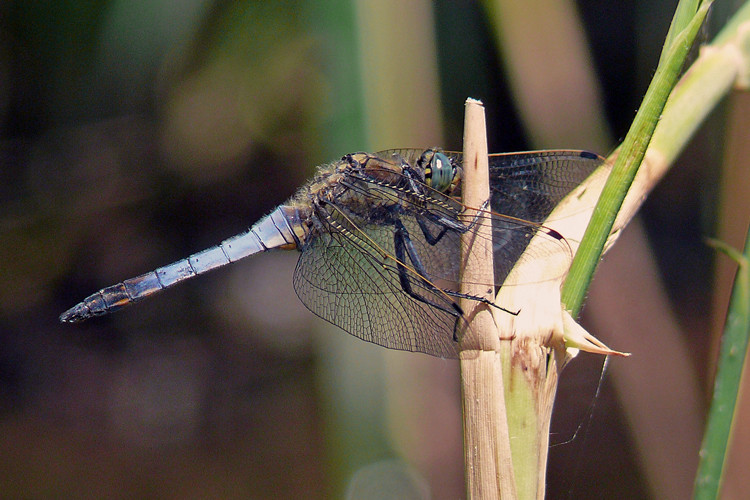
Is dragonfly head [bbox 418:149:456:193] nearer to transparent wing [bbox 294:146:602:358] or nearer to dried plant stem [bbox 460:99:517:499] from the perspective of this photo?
transparent wing [bbox 294:146:602:358]

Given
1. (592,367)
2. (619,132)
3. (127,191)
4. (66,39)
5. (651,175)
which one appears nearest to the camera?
(651,175)

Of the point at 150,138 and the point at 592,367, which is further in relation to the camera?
the point at 592,367

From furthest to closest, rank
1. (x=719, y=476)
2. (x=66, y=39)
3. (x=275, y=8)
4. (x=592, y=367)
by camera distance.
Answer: (x=592, y=367)
(x=66, y=39)
(x=275, y=8)
(x=719, y=476)

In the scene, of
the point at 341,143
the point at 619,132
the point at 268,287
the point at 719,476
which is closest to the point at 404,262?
the point at 341,143

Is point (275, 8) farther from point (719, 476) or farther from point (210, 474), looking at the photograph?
point (210, 474)

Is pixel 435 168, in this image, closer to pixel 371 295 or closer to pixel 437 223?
pixel 437 223

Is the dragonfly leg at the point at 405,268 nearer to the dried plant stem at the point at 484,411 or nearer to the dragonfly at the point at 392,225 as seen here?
the dragonfly at the point at 392,225

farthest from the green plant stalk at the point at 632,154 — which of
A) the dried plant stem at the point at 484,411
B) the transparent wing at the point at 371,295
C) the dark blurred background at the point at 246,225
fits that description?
Answer: the dark blurred background at the point at 246,225

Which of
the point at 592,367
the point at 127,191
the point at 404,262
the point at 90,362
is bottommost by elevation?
the point at 592,367

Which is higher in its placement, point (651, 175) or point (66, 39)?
point (66, 39)
